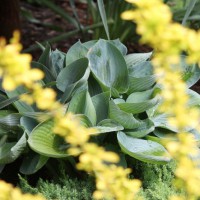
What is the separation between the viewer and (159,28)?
743 mm

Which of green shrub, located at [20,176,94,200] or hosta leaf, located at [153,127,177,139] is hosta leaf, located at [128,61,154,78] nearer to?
hosta leaf, located at [153,127,177,139]

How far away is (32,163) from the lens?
1.83 m

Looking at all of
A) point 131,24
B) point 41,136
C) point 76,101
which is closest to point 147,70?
point 76,101

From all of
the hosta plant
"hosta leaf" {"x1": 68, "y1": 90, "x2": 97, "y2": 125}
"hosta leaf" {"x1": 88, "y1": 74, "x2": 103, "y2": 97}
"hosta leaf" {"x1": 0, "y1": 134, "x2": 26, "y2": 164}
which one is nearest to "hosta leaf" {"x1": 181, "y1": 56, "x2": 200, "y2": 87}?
the hosta plant

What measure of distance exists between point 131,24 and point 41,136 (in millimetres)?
1628

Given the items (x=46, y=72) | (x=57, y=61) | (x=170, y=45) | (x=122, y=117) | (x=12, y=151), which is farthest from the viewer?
(x=57, y=61)

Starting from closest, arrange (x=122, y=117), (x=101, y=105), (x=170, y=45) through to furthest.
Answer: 1. (x=170, y=45)
2. (x=122, y=117)
3. (x=101, y=105)

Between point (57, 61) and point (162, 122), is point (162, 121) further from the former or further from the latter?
point (57, 61)

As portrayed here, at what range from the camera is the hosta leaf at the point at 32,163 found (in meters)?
1.79

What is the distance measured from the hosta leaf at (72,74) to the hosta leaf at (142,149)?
0.31 meters

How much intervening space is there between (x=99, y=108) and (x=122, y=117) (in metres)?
0.15

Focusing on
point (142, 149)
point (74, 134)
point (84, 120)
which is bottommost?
point (142, 149)

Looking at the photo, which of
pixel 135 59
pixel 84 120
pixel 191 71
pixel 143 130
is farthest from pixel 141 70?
pixel 84 120

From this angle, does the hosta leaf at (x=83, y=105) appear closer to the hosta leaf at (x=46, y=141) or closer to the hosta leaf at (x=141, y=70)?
the hosta leaf at (x=46, y=141)
